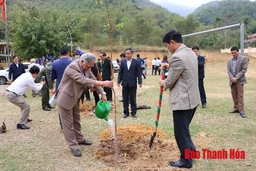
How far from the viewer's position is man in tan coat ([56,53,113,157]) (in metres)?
3.91

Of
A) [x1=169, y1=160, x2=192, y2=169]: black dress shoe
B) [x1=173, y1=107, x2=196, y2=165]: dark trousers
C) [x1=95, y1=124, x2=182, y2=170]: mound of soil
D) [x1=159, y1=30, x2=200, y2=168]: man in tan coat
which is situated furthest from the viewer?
[x1=95, y1=124, x2=182, y2=170]: mound of soil

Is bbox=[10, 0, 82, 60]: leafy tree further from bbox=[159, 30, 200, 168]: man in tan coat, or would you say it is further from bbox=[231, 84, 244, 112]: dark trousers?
bbox=[159, 30, 200, 168]: man in tan coat

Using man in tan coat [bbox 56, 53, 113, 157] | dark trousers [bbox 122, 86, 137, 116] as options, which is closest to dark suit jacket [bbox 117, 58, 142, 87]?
dark trousers [bbox 122, 86, 137, 116]

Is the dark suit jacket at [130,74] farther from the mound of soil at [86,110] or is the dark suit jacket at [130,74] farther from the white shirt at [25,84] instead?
the white shirt at [25,84]

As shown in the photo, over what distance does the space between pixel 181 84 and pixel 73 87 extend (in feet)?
5.60

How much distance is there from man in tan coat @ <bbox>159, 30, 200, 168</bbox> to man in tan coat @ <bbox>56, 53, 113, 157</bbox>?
95 cm

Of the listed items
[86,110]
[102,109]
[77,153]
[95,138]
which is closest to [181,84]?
[102,109]

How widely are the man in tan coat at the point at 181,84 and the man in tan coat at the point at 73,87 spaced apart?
0.95m

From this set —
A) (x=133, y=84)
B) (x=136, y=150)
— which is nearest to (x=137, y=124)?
(x=133, y=84)

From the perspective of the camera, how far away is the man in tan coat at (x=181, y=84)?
340 cm

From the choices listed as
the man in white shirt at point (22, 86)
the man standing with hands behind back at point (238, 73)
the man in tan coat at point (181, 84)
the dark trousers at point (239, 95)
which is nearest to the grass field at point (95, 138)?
the dark trousers at point (239, 95)

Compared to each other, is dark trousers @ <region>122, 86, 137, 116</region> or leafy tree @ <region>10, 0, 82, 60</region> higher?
leafy tree @ <region>10, 0, 82, 60</region>

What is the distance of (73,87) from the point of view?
4.11 m

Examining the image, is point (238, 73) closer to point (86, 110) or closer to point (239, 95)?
point (239, 95)
